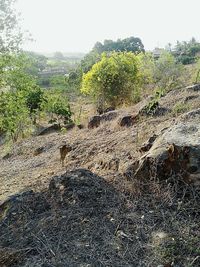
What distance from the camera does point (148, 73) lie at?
22594mm

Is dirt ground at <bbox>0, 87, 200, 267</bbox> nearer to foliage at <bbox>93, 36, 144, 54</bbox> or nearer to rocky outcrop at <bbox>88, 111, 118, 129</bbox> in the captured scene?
rocky outcrop at <bbox>88, 111, 118, 129</bbox>

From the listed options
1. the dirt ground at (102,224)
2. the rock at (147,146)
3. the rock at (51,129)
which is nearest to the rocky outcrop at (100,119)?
the rock at (51,129)

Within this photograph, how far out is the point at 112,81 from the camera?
19062 millimetres

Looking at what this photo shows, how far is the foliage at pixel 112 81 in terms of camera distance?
19016mm

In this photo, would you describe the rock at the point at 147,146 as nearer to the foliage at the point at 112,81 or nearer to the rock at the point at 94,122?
the rock at the point at 94,122

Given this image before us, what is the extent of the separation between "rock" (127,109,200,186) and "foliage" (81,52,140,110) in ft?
44.2

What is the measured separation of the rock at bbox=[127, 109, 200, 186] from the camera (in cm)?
532

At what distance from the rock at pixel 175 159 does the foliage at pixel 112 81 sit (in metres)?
13.5

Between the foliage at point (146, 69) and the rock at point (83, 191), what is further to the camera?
the foliage at point (146, 69)

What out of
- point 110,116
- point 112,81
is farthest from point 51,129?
point 110,116

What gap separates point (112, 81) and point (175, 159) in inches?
549

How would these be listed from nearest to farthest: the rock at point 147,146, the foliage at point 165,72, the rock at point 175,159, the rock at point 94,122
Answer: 1. the rock at point 175,159
2. the rock at point 147,146
3. the rock at point 94,122
4. the foliage at point 165,72

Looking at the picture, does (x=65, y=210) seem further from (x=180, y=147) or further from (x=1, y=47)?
(x=1, y=47)

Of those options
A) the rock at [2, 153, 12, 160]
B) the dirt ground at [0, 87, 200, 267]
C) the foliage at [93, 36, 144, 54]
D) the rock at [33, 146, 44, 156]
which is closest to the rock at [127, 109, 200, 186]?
the dirt ground at [0, 87, 200, 267]
